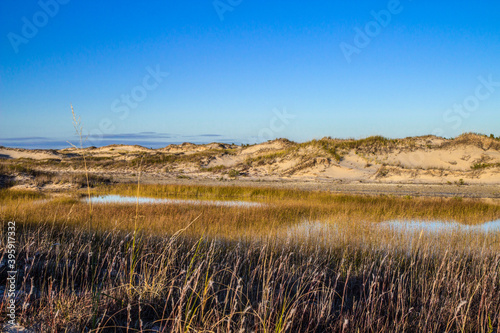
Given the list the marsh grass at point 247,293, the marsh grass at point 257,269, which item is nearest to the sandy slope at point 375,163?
the marsh grass at point 257,269

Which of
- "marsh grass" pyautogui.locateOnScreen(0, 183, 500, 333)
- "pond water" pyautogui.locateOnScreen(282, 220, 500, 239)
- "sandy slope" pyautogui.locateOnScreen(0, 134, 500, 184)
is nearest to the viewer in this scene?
"marsh grass" pyautogui.locateOnScreen(0, 183, 500, 333)

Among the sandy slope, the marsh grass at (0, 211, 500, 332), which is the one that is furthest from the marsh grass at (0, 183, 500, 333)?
the sandy slope

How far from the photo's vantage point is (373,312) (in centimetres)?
349

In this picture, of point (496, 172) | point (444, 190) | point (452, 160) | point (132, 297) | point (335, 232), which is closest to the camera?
point (132, 297)

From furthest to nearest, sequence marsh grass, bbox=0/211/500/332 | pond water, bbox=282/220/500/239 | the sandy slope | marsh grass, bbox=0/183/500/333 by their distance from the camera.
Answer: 1. the sandy slope
2. pond water, bbox=282/220/500/239
3. marsh grass, bbox=0/183/500/333
4. marsh grass, bbox=0/211/500/332

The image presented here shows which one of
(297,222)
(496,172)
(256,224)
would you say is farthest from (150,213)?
(496,172)

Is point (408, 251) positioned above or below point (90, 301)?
below

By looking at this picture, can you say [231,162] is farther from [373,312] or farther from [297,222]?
[373,312]

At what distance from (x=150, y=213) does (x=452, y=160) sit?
23.6 m

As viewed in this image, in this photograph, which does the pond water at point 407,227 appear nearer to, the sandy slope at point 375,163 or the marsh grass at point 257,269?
the marsh grass at point 257,269

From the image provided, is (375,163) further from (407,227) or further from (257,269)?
(257,269)

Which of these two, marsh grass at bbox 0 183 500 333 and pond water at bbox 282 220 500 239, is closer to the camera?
marsh grass at bbox 0 183 500 333

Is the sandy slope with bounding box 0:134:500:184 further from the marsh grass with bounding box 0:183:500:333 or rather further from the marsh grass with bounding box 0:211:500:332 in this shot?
the marsh grass with bounding box 0:211:500:332

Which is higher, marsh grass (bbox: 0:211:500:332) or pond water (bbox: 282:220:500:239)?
marsh grass (bbox: 0:211:500:332)
